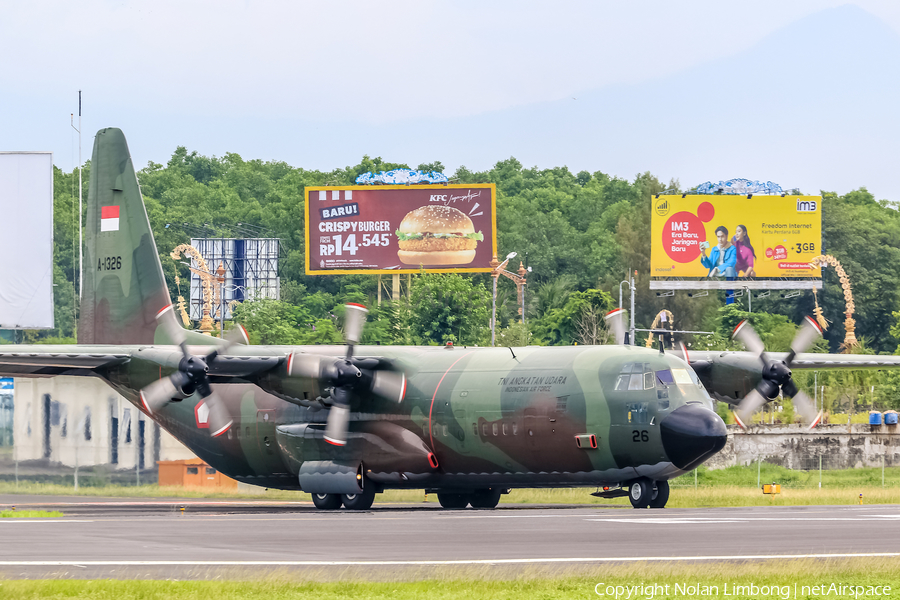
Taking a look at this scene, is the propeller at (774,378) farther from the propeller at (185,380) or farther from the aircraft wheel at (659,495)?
the propeller at (185,380)

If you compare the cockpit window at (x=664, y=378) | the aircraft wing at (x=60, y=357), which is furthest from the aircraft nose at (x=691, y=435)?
the aircraft wing at (x=60, y=357)

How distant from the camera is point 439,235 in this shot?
264 ft

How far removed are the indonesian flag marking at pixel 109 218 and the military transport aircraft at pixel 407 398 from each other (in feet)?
0.28

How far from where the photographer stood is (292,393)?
31.3 meters

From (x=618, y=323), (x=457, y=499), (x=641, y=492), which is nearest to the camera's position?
(x=641, y=492)

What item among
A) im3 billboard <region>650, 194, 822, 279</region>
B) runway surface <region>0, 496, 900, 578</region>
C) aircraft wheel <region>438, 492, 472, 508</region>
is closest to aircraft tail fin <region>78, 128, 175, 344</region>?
runway surface <region>0, 496, 900, 578</region>

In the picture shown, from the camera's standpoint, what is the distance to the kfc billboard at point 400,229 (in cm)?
7994

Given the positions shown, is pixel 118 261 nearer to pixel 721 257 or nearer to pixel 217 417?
pixel 217 417

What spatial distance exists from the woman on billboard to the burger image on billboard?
18.6 m

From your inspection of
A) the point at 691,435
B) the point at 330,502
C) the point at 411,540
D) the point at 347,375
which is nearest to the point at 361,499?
the point at 330,502

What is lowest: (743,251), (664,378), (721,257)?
(664,378)

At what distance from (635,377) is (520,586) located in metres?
13.9

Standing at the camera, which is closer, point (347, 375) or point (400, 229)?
point (347, 375)

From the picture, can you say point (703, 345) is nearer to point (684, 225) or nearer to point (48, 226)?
point (684, 225)
